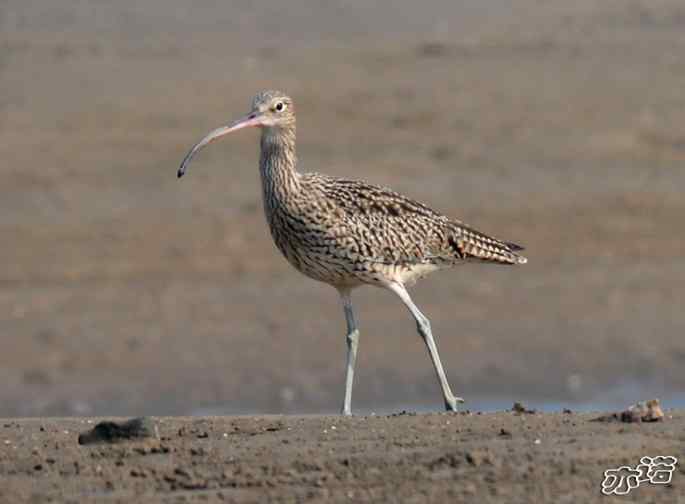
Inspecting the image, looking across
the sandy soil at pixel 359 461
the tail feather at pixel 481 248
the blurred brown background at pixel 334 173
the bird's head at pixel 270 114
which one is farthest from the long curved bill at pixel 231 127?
the blurred brown background at pixel 334 173

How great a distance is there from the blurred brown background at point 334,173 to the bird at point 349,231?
3909 mm

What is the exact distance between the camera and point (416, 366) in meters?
15.5

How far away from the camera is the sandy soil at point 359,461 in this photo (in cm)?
766

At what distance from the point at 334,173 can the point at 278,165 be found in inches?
312

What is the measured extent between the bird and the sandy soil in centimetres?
167

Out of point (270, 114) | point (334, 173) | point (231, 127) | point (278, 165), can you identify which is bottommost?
point (278, 165)

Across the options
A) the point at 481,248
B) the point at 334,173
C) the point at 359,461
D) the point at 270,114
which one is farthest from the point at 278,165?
the point at 334,173

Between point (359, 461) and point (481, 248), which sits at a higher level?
point (481, 248)

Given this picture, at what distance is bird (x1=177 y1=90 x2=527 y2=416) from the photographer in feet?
34.9

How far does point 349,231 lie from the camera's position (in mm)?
10672

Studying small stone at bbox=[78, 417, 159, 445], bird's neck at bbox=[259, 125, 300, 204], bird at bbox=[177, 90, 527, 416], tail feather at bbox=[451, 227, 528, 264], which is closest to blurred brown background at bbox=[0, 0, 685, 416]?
tail feather at bbox=[451, 227, 528, 264]

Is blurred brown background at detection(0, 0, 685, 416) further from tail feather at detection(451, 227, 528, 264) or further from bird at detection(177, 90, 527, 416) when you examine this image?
bird at detection(177, 90, 527, 416)

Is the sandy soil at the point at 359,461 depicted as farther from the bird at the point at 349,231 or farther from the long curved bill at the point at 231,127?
the long curved bill at the point at 231,127

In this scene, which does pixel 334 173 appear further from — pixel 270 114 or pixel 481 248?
pixel 270 114
